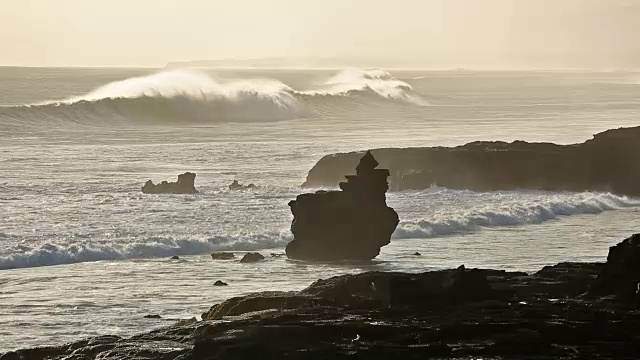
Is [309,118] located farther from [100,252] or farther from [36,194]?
[100,252]

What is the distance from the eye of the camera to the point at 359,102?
602ft

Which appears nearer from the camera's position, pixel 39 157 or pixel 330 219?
pixel 330 219

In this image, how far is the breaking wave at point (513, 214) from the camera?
2143 inches

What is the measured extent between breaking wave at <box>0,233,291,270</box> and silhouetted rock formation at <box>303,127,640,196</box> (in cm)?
1930

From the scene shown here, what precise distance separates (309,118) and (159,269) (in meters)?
108

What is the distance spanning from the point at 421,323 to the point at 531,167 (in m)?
47.9

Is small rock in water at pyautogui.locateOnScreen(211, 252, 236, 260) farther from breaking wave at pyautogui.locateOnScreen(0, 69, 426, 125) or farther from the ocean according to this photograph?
breaking wave at pyautogui.locateOnScreen(0, 69, 426, 125)

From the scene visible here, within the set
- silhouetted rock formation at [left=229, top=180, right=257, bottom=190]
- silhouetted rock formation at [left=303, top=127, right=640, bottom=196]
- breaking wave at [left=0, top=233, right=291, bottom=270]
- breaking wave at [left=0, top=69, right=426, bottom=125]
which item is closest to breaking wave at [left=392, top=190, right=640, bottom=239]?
silhouetted rock formation at [left=303, top=127, right=640, bottom=196]

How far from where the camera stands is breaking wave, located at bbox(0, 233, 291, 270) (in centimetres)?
4447

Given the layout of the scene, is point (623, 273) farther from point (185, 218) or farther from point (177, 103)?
point (177, 103)

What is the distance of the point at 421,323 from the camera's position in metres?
21.9

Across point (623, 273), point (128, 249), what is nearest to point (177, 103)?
point (128, 249)

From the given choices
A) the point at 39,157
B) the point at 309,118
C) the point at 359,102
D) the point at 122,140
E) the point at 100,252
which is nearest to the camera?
the point at 100,252

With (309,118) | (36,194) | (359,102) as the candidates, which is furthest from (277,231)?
(359,102)
